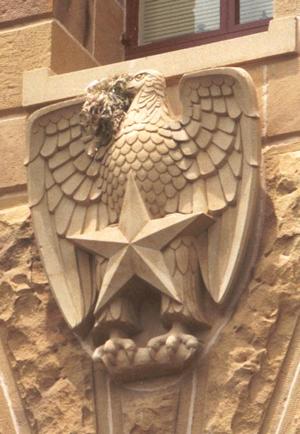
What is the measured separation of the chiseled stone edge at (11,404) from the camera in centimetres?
787

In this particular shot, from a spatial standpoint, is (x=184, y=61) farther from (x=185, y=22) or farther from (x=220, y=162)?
(x=185, y=22)

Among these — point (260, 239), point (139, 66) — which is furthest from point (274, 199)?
point (139, 66)

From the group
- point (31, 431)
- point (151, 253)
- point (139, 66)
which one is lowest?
point (31, 431)

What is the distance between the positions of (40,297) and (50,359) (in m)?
0.23

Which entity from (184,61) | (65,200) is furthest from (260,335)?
(184,61)

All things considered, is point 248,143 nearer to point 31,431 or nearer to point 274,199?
point 274,199

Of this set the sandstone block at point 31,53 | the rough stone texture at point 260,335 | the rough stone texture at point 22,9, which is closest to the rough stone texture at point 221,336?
the rough stone texture at point 260,335

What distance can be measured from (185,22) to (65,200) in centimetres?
102

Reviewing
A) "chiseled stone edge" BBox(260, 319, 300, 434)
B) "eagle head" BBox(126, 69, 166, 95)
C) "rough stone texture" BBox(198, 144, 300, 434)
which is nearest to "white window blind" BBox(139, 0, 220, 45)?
"eagle head" BBox(126, 69, 166, 95)

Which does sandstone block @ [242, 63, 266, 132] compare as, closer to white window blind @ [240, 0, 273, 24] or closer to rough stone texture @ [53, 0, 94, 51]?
white window blind @ [240, 0, 273, 24]

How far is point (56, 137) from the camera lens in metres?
8.05

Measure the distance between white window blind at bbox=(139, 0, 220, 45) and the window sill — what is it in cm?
54

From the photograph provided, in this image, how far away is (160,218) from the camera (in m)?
7.73

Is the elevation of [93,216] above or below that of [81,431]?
above
